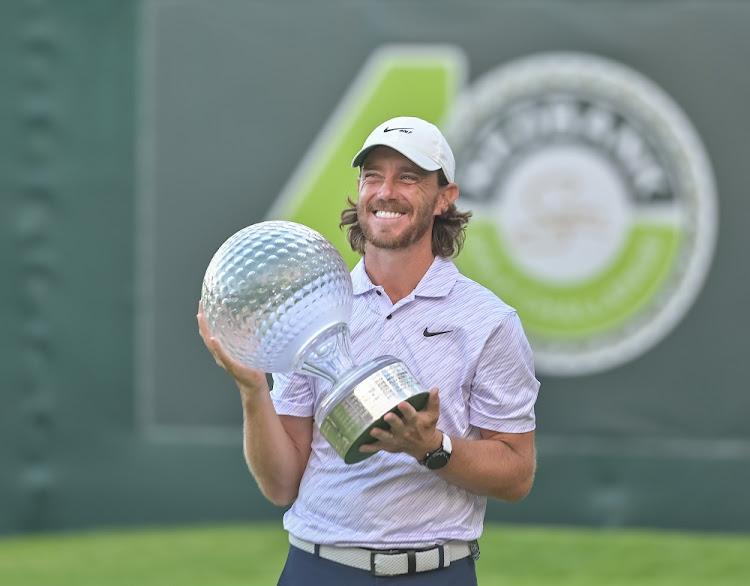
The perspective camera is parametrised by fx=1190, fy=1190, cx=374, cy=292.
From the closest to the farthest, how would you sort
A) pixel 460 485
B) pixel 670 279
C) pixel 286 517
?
pixel 460 485 → pixel 286 517 → pixel 670 279

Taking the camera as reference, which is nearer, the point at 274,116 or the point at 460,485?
the point at 460,485

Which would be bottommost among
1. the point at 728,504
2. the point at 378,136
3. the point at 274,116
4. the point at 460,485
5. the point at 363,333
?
the point at 460,485

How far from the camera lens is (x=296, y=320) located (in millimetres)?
→ 1984

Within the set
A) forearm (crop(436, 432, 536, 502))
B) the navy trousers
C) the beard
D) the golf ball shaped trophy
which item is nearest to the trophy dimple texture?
the golf ball shaped trophy

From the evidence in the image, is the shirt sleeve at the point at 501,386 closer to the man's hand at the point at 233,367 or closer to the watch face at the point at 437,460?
the watch face at the point at 437,460

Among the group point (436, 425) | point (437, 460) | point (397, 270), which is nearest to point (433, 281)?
point (397, 270)

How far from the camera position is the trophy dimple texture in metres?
1.96

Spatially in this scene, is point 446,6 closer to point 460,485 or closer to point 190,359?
point 190,359

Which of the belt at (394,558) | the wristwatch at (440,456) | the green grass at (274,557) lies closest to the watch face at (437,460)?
the wristwatch at (440,456)

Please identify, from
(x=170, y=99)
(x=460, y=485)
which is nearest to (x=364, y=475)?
(x=460, y=485)

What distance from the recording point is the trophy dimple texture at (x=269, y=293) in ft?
6.44

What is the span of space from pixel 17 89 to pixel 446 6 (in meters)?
1.94

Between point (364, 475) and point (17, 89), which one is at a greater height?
point (17, 89)

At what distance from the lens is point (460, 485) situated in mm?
2168
